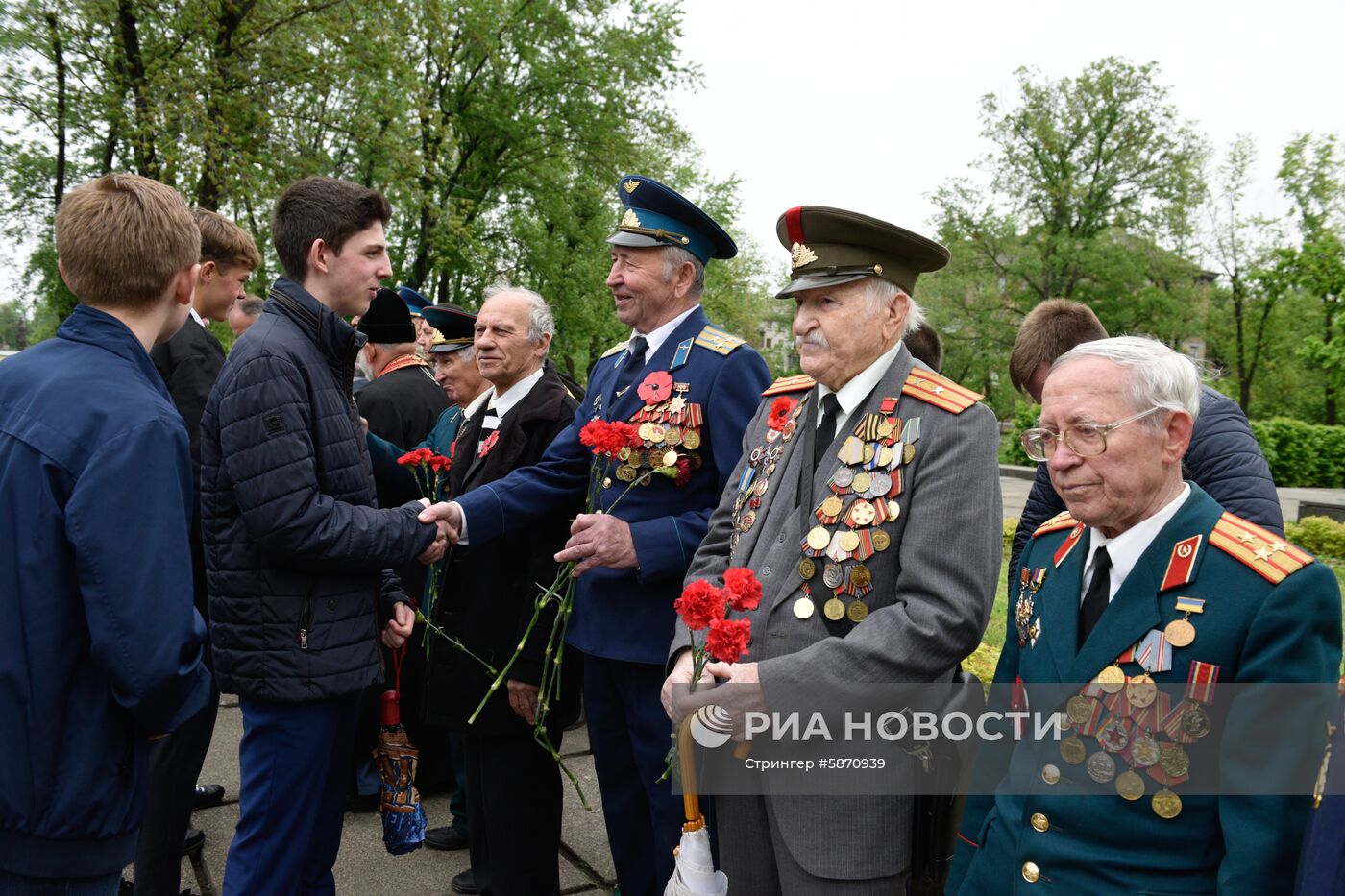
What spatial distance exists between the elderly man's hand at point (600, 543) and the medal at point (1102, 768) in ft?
5.19

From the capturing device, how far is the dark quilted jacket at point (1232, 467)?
2902 millimetres

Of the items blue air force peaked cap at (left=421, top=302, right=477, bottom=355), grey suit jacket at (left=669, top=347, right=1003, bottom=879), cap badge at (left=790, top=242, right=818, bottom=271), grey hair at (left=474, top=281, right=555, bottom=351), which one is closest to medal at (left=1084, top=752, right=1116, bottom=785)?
grey suit jacket at (left=669, top=347, right=1003, bottom=879)

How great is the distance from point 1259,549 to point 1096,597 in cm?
34

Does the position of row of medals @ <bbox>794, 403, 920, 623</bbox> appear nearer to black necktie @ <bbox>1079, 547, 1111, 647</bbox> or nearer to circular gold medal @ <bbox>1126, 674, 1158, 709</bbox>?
black necktie @ <bbox>1079, 547, 1111, 647</bbox>

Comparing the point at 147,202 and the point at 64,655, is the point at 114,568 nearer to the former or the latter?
the point at 64,655

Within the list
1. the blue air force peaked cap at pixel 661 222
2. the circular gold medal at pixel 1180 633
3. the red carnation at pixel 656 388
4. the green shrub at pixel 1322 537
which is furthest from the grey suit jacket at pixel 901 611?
the green shrub at pixel 1322 537

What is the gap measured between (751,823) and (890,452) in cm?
101

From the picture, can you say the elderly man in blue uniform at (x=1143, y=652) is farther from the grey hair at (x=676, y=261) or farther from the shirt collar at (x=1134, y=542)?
the grey hair at (x=676, y=261)

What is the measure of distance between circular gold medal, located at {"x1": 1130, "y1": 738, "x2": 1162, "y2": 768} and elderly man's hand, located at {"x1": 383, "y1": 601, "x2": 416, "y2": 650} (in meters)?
2.34

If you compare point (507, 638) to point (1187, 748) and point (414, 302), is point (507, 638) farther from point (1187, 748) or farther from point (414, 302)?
point (414, 302)

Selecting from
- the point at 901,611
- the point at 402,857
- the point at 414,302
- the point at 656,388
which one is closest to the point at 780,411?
the point at 656,388

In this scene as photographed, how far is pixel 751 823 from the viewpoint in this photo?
2480mm

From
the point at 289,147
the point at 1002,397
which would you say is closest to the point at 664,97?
the point at 289,147

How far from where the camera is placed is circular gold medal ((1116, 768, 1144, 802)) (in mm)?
1869
